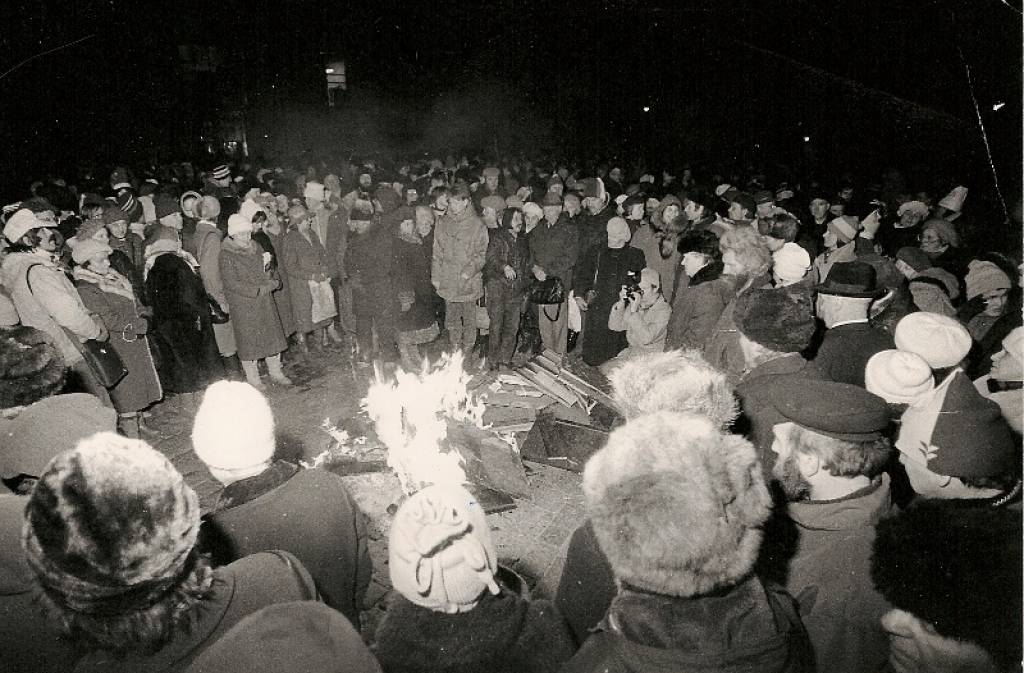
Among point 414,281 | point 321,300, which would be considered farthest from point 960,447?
point 321,300

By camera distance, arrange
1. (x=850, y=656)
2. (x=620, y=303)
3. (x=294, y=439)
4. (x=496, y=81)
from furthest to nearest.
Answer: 1. (x=496, y=81)
2. (x=620, y=303)
3. (x=294, y=439)
4. (x=850, y=656)

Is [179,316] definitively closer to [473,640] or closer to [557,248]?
[557,248]

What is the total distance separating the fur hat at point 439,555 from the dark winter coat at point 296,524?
0.95 m

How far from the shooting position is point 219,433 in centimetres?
238

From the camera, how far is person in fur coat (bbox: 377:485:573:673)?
1.63m

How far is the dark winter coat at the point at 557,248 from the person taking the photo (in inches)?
323

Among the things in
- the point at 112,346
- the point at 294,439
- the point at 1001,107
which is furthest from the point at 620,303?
the point at 1001,107

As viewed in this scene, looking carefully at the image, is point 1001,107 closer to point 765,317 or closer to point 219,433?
point 765,317

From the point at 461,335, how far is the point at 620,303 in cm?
278

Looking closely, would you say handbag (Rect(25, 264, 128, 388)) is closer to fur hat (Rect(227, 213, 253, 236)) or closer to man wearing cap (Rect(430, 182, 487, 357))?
fur hat (Rect(227, 213, 253, 236))

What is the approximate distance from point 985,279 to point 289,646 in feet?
21.0

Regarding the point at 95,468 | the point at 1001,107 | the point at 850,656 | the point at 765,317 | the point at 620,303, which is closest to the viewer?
the point at 95,468

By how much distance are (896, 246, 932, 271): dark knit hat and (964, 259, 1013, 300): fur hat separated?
81 centimetres

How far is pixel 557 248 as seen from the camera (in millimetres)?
8211
